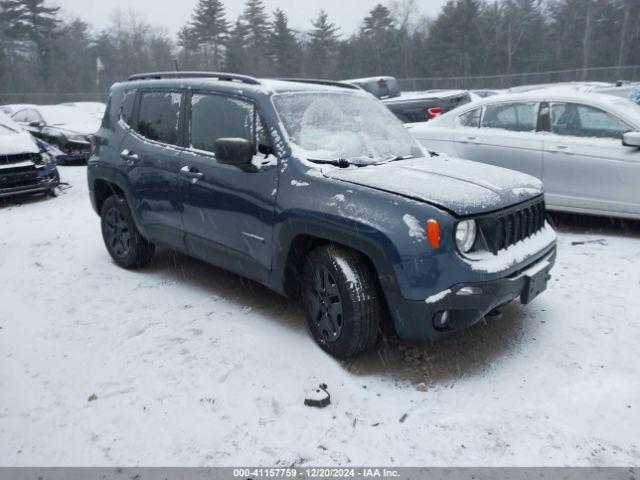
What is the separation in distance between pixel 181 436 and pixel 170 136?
278 centimetres

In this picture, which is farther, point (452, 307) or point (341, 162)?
point (341, 162)

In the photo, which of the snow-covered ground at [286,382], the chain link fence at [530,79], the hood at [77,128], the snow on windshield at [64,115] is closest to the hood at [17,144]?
the hood at [77,128]

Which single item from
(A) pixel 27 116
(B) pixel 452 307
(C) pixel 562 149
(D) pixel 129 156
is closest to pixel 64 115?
(A) pixel 27 116

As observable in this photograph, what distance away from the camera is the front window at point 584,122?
6.05m

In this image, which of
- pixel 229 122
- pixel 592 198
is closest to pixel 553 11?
pixel 592 198

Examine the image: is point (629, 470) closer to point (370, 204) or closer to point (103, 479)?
point (370, 204)

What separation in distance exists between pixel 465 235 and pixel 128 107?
12.3 ft

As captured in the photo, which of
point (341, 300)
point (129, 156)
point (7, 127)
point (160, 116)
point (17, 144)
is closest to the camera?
point (341, 300)

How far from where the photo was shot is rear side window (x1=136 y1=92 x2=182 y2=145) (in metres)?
4.80

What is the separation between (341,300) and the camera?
3.46m

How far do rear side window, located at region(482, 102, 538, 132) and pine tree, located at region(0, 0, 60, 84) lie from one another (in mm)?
49333

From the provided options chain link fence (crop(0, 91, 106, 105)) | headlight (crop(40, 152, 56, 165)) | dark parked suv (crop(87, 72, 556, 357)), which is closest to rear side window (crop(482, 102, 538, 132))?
dark parked suv (crop(87, 72, 556, 357))

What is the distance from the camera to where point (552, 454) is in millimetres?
2768

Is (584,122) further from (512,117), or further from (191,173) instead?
(191,173)
